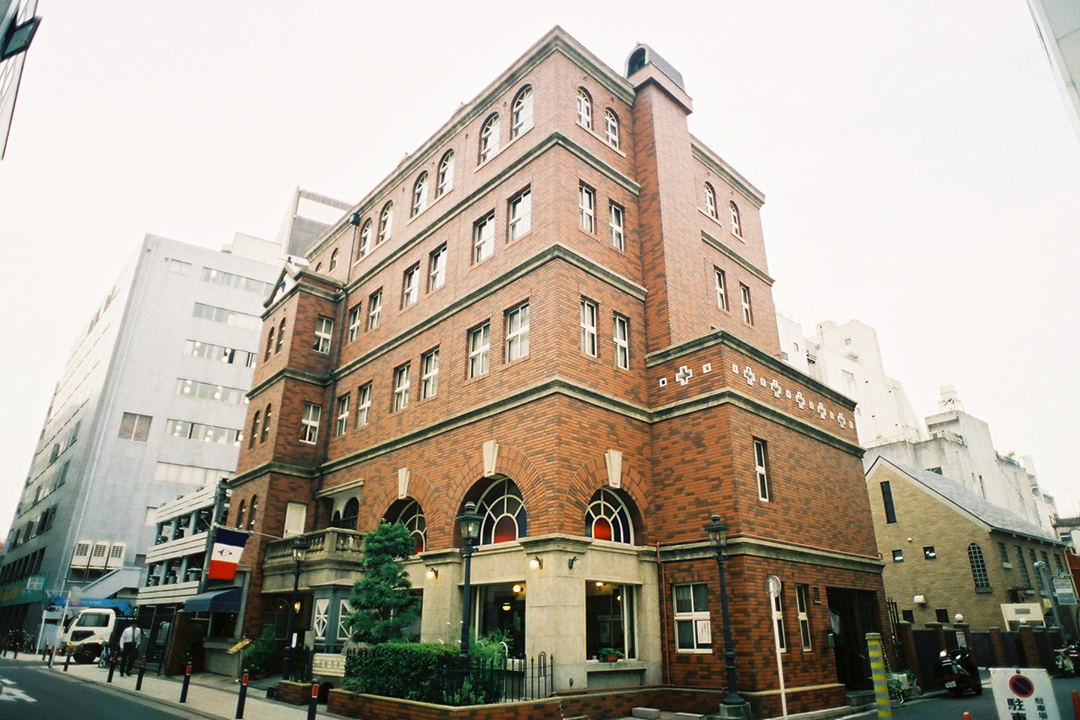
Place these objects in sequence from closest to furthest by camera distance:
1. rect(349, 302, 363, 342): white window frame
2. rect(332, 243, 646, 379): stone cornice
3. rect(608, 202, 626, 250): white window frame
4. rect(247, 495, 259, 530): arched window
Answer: rect(332, 243, 646, 379): stone cornice < rect(608, 202, 626, 250): white window frame < rect(247, 495, 259, 530): arched window < rect(349, 302, 363, 342): white window frame

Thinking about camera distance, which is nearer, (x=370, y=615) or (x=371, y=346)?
(x=370, y=615)

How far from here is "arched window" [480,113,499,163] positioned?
24.0 meters

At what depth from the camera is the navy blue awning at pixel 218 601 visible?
79.7 feet

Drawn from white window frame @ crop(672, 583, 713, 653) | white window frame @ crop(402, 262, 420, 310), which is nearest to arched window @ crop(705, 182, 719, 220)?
white window frame @ crop(402, 262, 420, 310)

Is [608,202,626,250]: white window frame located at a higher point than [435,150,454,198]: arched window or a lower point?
lower

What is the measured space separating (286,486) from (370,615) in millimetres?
10951

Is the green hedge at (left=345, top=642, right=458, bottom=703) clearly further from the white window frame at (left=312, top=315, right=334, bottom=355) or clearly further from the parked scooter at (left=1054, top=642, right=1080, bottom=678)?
the parked scooter at (left=1054, top=642, right=1080, bottom=678)

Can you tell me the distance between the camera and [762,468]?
62.5 ft

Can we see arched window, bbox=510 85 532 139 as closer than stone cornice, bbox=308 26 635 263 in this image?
No

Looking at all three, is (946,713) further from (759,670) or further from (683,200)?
(683,200)

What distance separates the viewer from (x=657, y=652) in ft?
57.0

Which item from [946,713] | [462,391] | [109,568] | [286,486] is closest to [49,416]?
[109,568]

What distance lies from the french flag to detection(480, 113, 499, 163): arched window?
16088mm

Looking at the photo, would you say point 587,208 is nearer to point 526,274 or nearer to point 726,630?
point 526,274
